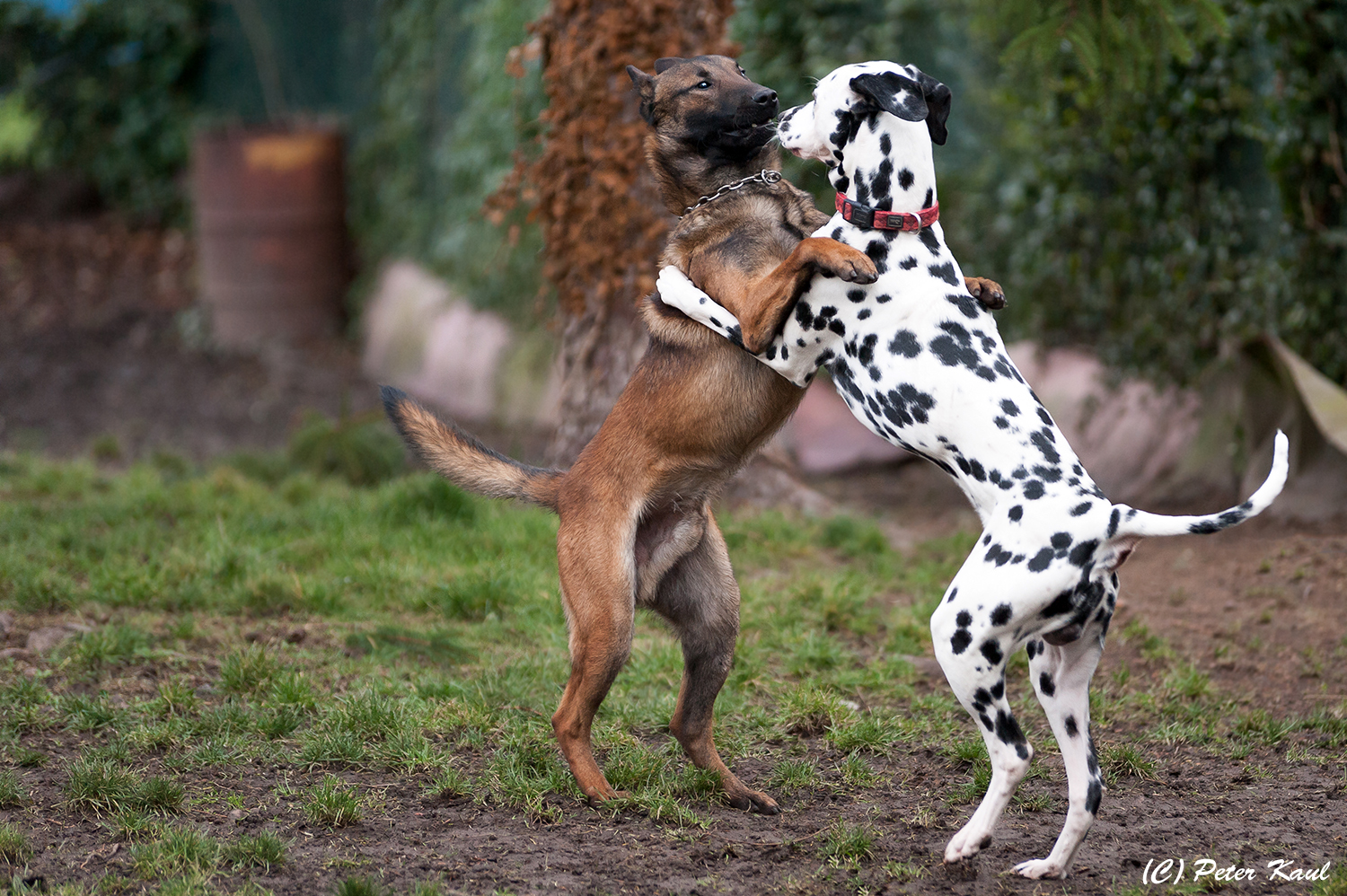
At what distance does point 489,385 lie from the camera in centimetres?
1007

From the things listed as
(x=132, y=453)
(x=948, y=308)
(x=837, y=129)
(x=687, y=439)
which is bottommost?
(x=132, y=453)

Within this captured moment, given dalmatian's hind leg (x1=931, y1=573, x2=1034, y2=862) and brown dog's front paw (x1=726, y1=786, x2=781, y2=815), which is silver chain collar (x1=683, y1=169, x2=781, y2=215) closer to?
dalmatian's hind leg (x1=931, y1=573, x2=1034, y2=862)

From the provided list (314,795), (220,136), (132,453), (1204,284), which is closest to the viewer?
(314,795)

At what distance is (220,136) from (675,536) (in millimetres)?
9436

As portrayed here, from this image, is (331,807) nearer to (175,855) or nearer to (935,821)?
(175,855)

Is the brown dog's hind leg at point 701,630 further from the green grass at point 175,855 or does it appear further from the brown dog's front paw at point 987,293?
the green grass at point 175,855

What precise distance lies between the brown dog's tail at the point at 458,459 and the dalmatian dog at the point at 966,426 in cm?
86

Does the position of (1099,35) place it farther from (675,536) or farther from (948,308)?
(675,536)

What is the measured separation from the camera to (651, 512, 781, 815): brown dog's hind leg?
3.97m


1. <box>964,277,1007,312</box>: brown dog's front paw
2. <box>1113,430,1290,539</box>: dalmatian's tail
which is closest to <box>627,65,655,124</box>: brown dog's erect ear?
<box>964,277,1007,312</box>: brown dog's front paw

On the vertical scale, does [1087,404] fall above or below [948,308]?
below

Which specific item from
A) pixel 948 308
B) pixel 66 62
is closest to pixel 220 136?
pixel 66 62

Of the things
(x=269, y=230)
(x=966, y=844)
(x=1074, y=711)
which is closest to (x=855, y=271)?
(x=1074, y=711)

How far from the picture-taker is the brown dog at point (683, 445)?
375cm
